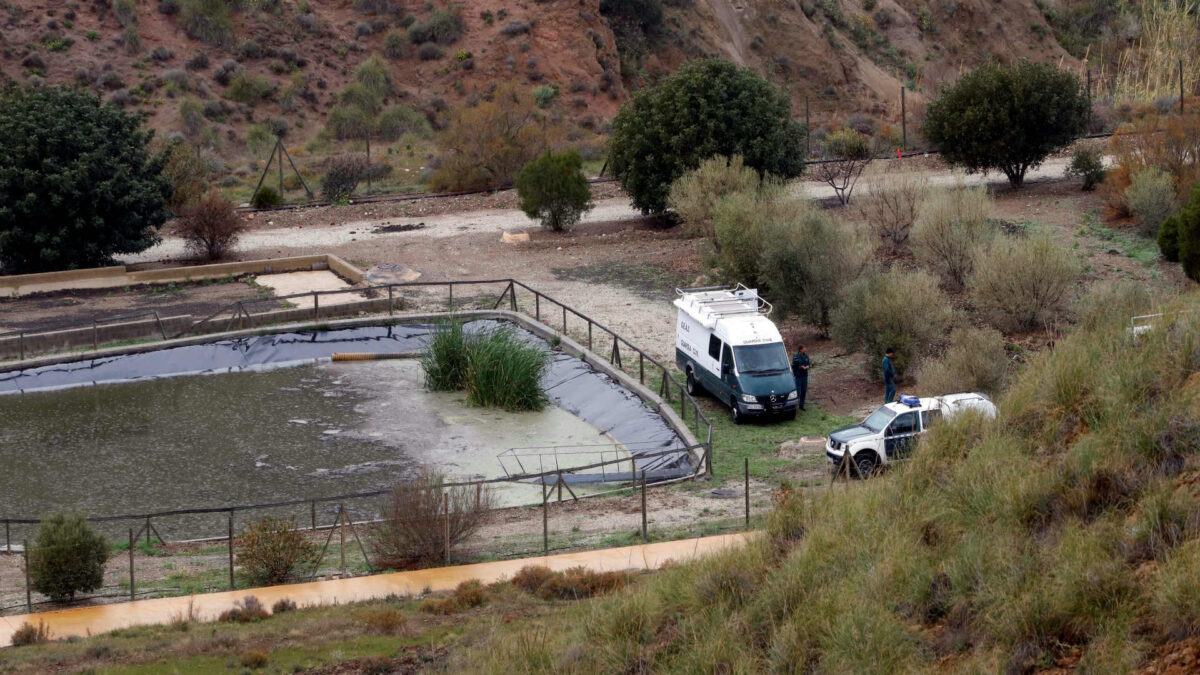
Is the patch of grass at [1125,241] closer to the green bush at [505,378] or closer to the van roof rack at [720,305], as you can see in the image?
the van roof rack at [720,305]

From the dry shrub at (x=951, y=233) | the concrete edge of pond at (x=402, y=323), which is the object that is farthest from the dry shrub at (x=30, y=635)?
the dry shrub at (x=951, y=233)

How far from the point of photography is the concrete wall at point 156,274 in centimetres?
3688

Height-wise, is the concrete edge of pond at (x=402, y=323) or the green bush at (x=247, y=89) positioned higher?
the green bush at (x=247, y=89)

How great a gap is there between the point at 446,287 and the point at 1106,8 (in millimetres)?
78248

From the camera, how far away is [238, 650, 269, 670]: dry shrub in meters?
13.2

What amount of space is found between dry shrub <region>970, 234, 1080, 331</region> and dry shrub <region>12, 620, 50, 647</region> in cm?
2109

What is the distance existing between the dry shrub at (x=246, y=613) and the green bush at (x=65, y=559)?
2.48 metres

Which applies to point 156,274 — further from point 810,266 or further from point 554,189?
point 810,266

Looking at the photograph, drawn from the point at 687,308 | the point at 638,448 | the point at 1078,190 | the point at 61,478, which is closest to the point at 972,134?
the point at 1078,190

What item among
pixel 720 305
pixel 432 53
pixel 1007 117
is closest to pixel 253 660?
pixel 720 305

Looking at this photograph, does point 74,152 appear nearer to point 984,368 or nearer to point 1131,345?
point 984,368

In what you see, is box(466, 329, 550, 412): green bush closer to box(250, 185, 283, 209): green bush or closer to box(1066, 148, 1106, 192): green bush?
box(250, 185, 283, 209): green bush

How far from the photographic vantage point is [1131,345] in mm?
12766

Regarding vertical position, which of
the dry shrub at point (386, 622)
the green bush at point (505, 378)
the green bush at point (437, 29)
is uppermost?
the green bush at point (437, 29)
